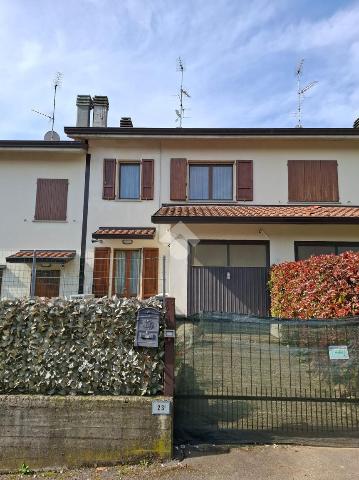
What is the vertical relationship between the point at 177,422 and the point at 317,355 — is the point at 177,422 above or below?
below

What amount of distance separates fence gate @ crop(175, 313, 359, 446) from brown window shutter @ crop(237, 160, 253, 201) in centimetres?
884

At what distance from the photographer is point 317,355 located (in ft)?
17.3

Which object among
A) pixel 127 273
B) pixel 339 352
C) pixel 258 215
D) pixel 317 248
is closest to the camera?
pixel 339 352

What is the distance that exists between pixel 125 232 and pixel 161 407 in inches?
341

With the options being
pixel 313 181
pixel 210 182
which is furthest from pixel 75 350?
pixel 313 181

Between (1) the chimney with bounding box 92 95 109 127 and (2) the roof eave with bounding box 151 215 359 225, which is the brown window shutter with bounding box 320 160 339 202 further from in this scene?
(1) the chimney with bounding box 92 95 109 127

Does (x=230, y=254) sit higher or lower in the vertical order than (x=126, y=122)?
lower

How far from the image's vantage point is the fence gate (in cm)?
507

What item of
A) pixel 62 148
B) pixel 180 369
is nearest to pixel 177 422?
pixel 180 369

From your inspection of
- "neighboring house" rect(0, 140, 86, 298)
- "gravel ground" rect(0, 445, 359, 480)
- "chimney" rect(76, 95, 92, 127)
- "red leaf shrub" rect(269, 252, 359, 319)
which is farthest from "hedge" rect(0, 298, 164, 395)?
"chimney" rect(76, 95, 92, 127)

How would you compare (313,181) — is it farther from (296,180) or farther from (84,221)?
(84,221)

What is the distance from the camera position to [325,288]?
23.8 feet

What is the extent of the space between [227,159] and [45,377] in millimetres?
10734

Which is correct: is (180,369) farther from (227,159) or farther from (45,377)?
(227,159)
